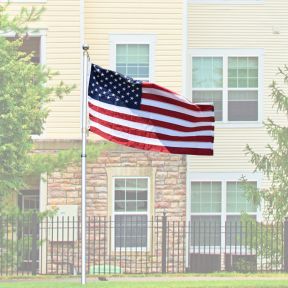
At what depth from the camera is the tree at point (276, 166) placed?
36.9 m

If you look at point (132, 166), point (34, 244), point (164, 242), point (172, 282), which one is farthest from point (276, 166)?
point (34, 244)

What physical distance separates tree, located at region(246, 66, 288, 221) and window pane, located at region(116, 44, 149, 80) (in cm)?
402

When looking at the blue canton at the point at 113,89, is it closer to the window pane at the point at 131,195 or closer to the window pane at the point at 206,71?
the window pane at the point at 131,195

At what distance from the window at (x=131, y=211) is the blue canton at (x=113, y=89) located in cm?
1403

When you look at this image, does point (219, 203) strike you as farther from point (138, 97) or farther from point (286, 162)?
point (138, 97)

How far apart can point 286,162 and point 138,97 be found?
1574 centimetres

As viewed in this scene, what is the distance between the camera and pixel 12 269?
34.8m

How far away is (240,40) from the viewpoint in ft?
127

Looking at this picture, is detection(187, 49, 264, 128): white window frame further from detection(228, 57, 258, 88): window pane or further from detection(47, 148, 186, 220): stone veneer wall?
detection(47, 148, 186, 220): stone veneer wall

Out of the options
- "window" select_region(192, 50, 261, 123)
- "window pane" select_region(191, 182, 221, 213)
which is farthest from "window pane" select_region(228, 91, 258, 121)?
"window pane" select_region(191, 182, 221, 213)

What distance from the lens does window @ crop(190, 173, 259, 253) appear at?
1508 inches

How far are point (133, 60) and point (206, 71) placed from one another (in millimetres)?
3338

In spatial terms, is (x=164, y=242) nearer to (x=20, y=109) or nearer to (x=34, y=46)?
(x=20, y=109)

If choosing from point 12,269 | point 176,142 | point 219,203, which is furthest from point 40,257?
point 176,142
